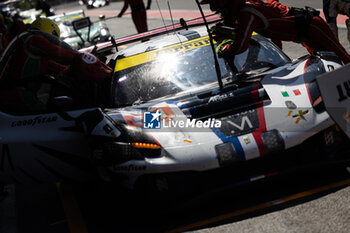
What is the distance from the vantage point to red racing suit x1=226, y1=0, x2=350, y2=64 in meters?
5.06

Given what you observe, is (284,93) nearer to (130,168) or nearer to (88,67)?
(130,168)

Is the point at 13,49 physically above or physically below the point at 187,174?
above

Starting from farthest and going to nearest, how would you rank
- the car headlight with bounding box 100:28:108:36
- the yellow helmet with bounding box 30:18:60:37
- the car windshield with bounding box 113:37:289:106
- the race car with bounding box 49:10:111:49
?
1. the car headlight with bounding box 100:28:108:36
2. the race car with bounding box 49:10:111:49
3. the yellow helmet with bounding box 30:18:60:37
4. the car windshield with bounding box 113:37:289:106

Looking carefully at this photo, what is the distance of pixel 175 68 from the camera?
4.88 m

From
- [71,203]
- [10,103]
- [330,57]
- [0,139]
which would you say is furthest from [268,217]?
[10,103]

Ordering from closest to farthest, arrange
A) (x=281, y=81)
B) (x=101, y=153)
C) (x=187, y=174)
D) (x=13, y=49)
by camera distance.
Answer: (x=187, y=174) < (x=101, y=153) < (x=281, y=81) < (x=13, y=49)

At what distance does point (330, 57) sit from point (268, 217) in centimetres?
178

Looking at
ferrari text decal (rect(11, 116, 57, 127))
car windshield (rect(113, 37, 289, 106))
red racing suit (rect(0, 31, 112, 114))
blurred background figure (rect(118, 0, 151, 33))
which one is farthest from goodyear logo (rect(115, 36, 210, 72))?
blurred background figure (rect(118, 0, 151, 33))

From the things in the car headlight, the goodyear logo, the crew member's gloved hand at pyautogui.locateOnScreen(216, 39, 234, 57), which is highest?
the goodyear logo

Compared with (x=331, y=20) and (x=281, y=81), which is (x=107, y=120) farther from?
(x=331, y=20)

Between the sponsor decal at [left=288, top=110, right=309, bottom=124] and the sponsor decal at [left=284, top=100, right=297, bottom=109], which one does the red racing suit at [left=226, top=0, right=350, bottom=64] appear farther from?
the sponsor decal at [left=288, top=110, right=309, bottom=124]

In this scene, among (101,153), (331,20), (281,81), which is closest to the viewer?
(101,153)

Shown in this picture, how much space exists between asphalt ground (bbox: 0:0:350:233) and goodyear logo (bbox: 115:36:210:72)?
136 cm

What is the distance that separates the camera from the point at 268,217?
3.73 metres
